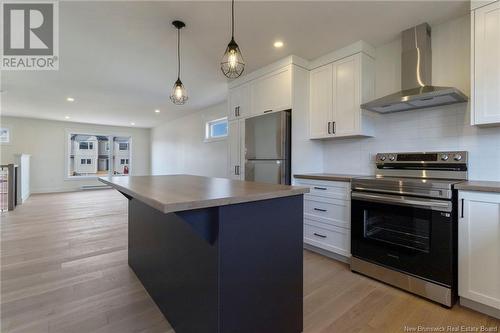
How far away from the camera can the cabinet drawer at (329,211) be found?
2.62 m

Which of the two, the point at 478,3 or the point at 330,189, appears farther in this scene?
the point at 330,189

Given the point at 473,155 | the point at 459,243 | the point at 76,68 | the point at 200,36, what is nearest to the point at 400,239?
the point at 459,243

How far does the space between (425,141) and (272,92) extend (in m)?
1.89

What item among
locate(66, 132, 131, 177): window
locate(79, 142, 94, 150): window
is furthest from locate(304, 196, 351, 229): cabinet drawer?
locate(79, 142, 94, 150): window

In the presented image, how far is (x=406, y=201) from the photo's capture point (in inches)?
81.6

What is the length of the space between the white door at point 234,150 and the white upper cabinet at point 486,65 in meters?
2.75

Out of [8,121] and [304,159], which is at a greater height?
[8,121]

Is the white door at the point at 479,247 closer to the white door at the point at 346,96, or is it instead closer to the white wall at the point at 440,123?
the white wall at the point at 440,123

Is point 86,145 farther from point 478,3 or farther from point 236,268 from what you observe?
point 478,3

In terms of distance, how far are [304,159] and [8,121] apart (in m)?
9.22

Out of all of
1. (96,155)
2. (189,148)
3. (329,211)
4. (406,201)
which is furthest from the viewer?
(96,155)

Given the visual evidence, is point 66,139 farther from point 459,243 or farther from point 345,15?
point 459,243

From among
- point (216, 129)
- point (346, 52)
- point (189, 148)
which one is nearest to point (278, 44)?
point (346, 52)

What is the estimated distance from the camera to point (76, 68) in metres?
3.60
